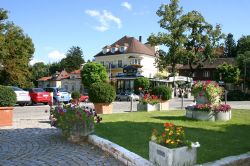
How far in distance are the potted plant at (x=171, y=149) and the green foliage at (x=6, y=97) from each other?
24.7 ft

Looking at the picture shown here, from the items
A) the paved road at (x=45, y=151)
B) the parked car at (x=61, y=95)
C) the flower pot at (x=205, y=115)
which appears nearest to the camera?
the paved road at (x=45, y=151)

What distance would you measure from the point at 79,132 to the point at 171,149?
3675 mm

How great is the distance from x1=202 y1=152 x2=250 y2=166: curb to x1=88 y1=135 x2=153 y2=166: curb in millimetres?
1254

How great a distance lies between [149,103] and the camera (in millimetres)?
17906

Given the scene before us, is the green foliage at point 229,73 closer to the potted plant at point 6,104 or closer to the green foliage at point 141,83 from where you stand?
the green foliage at point 141,83

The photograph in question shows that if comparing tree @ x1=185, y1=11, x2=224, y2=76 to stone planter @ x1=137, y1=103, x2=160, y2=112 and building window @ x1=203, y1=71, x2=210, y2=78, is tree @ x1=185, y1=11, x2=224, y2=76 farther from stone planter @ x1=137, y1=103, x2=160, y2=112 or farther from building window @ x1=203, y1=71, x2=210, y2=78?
stone planter @ x1=137, y1=103, x2=160, y2=112

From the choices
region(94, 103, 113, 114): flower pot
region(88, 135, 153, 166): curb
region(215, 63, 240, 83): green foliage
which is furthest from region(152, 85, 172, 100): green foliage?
region(215, 63, 240, 83): green foliage

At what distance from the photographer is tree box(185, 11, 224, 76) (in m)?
52.7

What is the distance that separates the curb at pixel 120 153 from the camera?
6.36m

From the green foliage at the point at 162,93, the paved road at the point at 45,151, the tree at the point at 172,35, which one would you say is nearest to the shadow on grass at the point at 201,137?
the paved road at the point at 45,151

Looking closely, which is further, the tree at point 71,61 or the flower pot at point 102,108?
the tree at point 71,61

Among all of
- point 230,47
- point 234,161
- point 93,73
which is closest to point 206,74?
point 230,47

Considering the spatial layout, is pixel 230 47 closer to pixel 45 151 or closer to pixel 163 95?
pixel 163 95

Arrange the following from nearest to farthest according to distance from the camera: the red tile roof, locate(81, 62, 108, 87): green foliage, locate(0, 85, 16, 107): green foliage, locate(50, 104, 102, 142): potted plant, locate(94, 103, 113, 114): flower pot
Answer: locate(50, 104, 102, 142): potted plant
locate(0, 85, 16, 107): green foliage
locate(94, 103, 113, 114): flower pot
locate(81, 62, 108, 87): green foliage
the red tile roof
